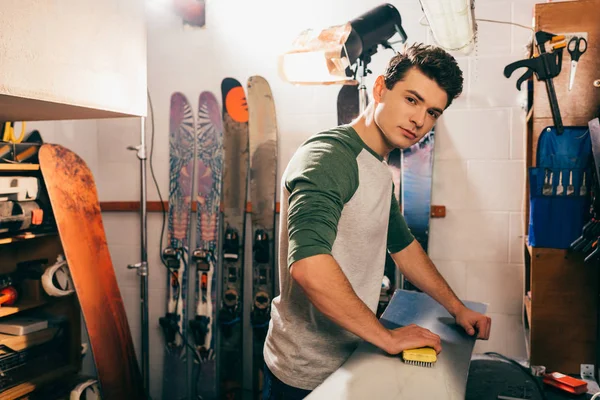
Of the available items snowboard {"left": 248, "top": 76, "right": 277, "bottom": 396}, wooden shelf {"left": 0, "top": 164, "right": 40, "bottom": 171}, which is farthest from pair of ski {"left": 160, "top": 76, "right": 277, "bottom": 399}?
wooden shelf {"left": 0, "top": 164, "right": 40, "bottom": 171}

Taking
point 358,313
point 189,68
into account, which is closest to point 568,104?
point 358,313

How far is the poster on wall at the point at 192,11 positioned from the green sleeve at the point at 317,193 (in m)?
2.13

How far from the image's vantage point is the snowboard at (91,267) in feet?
8.11

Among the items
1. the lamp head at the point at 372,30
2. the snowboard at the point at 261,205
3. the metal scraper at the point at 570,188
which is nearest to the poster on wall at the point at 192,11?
the snowboard at the point at 261,205

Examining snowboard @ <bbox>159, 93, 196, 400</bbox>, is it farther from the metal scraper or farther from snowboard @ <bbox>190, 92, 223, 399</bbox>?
the metal scraper

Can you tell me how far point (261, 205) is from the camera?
2.84 meters

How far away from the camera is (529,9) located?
252 centimetres

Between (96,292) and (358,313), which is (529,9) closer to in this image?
(358,313)

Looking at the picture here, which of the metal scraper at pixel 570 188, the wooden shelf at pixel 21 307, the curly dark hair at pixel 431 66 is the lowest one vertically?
the wooden shelf at pixel 21 307

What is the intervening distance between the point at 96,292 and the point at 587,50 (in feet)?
8.19

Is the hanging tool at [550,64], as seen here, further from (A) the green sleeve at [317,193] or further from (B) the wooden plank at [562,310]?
(A) the green sleeve at [317,193]

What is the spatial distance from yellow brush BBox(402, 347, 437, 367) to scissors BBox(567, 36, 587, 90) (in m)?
1.26

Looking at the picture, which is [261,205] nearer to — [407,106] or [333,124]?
[333,124]

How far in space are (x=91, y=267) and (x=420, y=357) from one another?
6.65 ft
